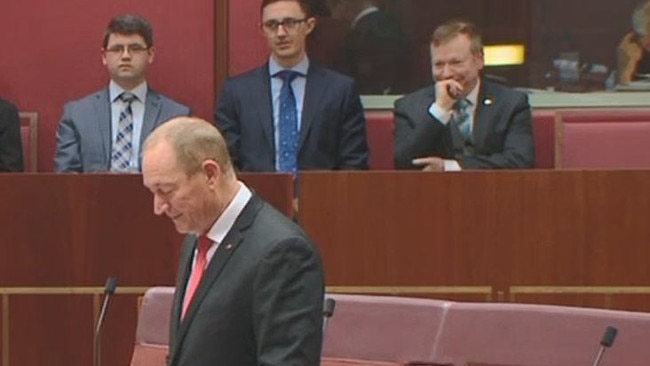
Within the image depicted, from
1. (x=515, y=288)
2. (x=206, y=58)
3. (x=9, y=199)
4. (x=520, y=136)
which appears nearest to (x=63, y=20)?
(x=206, y=58)

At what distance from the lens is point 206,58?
8.66m

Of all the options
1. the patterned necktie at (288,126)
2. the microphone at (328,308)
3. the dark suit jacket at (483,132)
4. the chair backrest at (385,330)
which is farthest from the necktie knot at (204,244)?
the patterned necktie at (288,126)

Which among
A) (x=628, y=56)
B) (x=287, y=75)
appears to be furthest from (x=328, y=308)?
(x=628, y=56)

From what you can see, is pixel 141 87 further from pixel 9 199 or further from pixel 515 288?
pixel 515 288

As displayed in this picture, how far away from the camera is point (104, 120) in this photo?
7.91 meters

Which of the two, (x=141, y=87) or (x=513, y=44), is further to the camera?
(x=513, y=44)

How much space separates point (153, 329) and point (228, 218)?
1955mm

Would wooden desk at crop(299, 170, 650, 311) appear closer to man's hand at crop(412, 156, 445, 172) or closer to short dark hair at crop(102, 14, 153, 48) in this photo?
man's hand at crop(412, 156, 445, 172)

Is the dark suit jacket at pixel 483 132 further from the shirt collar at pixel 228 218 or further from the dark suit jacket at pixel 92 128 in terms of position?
the shirt collar at pixel 228 218

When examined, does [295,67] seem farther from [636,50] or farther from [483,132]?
[636,50]

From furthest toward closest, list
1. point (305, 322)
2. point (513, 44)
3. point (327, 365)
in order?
point (513, 44), point (327, 365), point (305, 322)

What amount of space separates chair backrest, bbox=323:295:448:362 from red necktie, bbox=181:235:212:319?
1640 mm

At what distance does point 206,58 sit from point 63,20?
76 cm

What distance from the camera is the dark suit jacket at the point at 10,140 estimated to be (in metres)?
7.92
